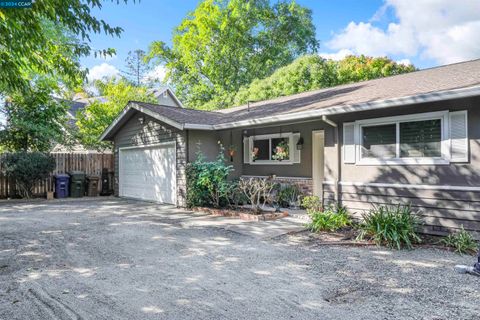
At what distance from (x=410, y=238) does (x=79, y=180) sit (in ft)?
39.8

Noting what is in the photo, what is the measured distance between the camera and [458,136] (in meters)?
6.05

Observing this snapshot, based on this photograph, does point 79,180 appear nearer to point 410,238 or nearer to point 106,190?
point 106,190

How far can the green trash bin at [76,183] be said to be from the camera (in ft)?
44.6

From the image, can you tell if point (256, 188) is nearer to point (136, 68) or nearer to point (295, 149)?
point (295, 149)

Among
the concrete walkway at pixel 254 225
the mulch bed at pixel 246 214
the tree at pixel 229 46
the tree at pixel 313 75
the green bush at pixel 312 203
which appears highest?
the tree at pixel 229 46

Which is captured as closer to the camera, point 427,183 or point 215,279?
point 215,279

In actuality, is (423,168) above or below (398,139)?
below

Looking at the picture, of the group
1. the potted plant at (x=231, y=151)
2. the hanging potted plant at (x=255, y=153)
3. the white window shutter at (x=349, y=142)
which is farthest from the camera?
the potted plant at (x=231, y=151)

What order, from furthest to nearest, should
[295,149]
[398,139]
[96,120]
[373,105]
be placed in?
[96,120], [295,149], [398,139], [373,105]

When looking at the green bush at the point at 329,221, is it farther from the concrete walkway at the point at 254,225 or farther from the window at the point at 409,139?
the window at the point at 409,139

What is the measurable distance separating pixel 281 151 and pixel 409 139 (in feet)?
12.6

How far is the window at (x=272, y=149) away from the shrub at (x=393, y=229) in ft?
12.6

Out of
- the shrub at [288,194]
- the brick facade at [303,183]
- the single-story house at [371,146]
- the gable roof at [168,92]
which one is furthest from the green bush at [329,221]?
the gable roof at [168,92]

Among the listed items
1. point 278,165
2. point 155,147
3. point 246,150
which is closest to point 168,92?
point 155,147
